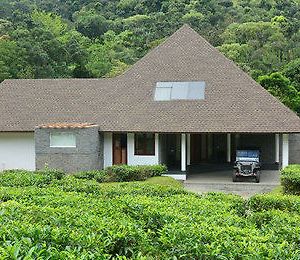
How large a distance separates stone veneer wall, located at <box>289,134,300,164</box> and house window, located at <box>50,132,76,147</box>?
1047 centimetres

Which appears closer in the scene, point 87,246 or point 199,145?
point 87,246

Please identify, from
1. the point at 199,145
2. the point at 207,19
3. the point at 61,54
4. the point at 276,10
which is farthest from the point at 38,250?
the point at 276,10

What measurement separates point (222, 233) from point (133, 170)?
13259mm

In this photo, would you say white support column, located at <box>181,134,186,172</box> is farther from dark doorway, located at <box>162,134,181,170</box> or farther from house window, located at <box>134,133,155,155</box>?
dark doorway, located at <box>162,134,181,170</box>

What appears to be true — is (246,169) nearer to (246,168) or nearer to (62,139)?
(246,168)

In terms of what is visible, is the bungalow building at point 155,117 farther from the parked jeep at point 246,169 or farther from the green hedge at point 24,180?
the green hedge at point 24,180

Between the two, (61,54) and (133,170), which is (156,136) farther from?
(61,54)

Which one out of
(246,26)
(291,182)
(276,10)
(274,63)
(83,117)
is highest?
(276,10)

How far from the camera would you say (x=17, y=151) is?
25156 mm

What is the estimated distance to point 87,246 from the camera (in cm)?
650

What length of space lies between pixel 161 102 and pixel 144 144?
6.57 ft

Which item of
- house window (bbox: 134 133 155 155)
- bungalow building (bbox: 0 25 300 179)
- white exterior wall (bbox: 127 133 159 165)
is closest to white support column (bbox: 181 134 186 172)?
bungalow building (bbox: 0 25 300 179)

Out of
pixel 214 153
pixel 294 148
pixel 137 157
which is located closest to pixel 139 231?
pixel 137 157

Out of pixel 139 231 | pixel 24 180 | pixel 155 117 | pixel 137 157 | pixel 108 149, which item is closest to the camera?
pixel 139 231
